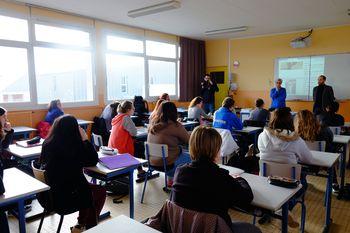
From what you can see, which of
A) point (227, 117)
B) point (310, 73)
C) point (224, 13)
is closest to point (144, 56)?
point (224, 13)

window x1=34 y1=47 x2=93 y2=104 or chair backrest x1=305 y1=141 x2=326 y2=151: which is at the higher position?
window x1=34 y1=47 x2=93 y2=104

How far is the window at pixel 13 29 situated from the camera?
5.17 metres

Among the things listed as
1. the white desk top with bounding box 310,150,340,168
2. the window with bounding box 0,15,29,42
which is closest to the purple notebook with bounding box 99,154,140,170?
the white desk top with bounding box 310,150,340,168

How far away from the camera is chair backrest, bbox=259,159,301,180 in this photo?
85.1 inches

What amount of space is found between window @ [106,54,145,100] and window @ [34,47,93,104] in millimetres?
592

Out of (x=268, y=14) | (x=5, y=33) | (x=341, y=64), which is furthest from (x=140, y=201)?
(x=341, y=64)

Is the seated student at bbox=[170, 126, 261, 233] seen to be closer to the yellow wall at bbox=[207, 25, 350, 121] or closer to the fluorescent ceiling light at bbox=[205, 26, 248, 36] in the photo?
the fluorescent ceiling light at bbox=[205, 26, 248, 36]

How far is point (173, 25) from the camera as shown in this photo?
23.9 ft

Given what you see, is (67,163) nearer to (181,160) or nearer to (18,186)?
(18,186)

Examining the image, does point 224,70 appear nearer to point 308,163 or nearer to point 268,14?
point 268,14

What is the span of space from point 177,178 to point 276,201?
62cm

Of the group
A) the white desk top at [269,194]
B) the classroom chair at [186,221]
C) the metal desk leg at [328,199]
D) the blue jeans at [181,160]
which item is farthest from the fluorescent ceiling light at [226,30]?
the classroom chair at [186,221]

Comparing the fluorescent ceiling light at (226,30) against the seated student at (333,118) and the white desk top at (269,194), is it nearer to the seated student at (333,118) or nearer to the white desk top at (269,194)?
the seated student at (333,118)

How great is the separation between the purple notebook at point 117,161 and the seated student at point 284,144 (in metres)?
1.25
